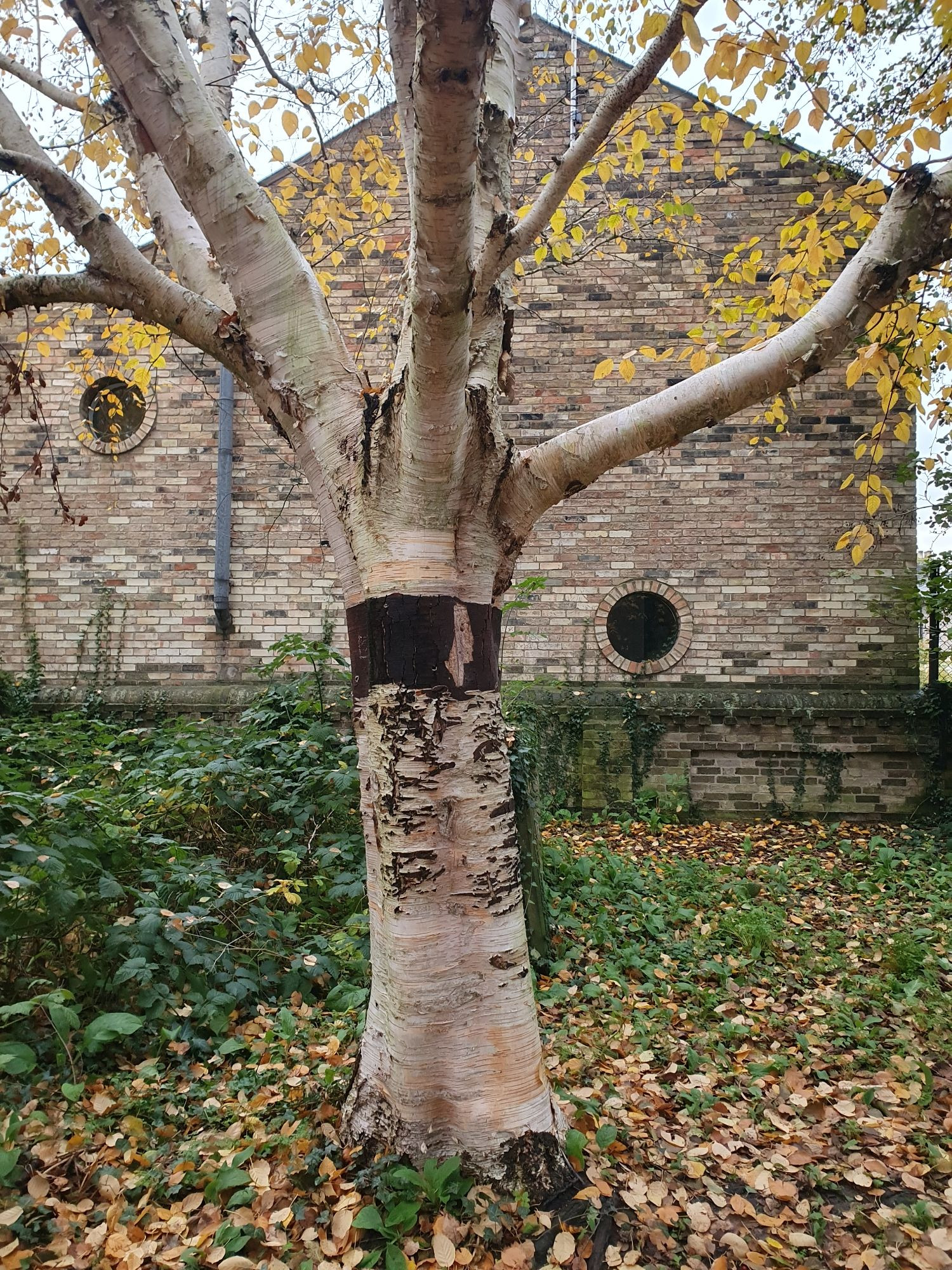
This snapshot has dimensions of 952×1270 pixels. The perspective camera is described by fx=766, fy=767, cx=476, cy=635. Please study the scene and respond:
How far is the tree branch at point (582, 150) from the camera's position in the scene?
7.30 ft

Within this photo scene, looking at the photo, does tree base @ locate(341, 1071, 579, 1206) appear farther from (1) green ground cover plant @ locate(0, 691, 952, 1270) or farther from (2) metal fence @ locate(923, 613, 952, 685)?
(2) metal fence @ locate(923, 613, 952, 685)

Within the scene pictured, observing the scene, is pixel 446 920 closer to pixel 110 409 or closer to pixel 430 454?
pixel 430 454

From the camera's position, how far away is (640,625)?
780cm

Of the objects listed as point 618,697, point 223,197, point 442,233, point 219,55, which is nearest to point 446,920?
point 442,233

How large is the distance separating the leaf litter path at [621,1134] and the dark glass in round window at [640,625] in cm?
363

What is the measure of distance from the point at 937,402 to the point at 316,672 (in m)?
4.94

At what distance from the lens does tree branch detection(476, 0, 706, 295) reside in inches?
87.7

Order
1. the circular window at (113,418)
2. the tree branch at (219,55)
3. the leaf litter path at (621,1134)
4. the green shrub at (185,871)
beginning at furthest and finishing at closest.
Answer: the circular window at (113,418), the tree branch at (219,55), the green shrub at (185,871), the leaf litter path at (621,1134)

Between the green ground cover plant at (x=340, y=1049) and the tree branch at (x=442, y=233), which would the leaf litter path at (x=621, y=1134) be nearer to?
the green ground cover plant at (x=340, y=1049)

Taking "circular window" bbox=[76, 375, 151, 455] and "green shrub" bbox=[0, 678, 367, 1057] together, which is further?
"circular window" bbox=[76, 375, 151, 455]

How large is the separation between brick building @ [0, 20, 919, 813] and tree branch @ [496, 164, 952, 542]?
5.02 metres

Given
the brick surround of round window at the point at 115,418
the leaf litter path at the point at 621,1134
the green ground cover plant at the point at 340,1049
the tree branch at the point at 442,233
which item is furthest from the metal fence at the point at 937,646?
the brick surround of round window at the point at 115,418

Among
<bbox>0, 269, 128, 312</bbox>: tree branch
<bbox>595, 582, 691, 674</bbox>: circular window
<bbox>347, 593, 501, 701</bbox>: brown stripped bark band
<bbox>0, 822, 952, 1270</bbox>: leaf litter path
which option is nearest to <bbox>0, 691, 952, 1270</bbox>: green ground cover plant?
<bbox>0, 822, 952, 1270</bbox>: leaf litter path

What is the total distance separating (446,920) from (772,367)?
1.99 m
